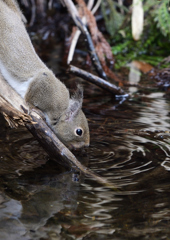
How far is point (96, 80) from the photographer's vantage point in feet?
22.6

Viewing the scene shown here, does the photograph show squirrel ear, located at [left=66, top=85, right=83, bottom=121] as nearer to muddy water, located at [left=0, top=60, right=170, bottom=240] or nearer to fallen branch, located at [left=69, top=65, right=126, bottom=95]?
muddy water, located at [left=0, top=60, right=170, bottom=240]

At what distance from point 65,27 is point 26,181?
9143mm

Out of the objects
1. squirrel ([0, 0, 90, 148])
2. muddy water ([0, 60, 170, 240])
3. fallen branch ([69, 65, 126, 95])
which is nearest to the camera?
muddy water ([0, 60, 170, 240])

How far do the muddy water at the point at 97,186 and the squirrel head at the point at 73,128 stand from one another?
0.58ft

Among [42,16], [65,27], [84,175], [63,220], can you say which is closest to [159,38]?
[65,27]

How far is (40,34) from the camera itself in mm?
11969

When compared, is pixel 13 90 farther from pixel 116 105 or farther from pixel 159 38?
pixel 159 38

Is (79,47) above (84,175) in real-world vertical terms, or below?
above

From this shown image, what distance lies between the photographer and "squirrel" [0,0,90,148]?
5.11 meters

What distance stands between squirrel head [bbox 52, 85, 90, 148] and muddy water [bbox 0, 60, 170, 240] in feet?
0.58

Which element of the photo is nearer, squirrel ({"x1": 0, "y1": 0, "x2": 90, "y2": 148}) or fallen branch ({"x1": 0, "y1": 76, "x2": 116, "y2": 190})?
fallen branch ({"x1": 0, "y1": 76, "x2": 116, "y2": 190})

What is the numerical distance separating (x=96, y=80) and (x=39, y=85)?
79.5 inches

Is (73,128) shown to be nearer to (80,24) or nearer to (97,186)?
(97,186)

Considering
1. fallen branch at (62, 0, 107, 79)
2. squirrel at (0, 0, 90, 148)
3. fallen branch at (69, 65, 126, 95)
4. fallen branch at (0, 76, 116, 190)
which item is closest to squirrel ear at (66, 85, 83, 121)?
squirrel at (0, 0, 90, 148)
